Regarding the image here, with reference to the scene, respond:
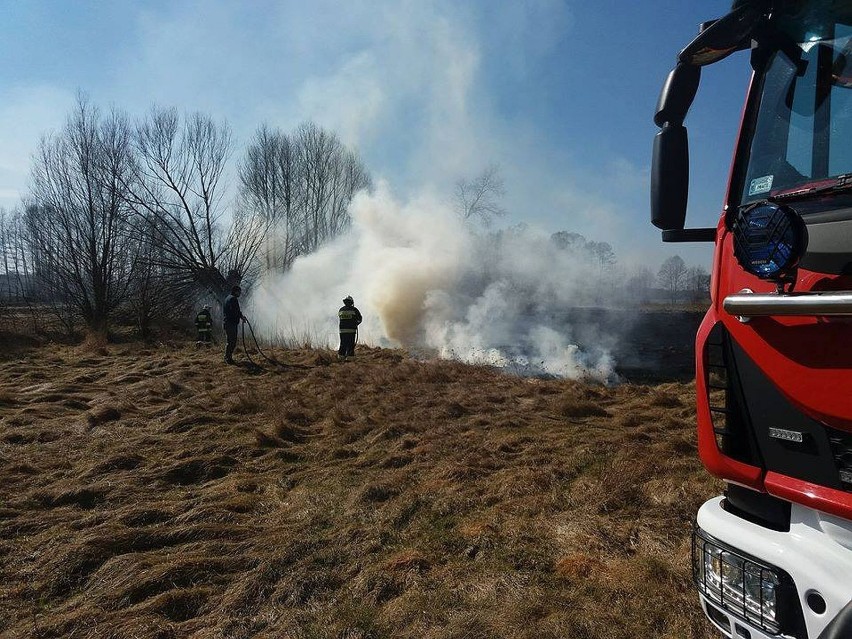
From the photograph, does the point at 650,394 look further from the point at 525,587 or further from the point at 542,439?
the point at 525,587

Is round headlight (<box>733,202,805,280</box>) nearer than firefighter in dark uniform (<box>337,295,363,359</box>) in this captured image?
Yes

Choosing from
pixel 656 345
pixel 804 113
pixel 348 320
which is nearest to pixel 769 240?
pixel 804 113

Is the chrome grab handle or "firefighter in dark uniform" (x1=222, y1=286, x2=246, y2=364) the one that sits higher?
the chrome grab handle

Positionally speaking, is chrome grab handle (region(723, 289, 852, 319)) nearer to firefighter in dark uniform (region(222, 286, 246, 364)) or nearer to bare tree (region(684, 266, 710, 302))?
bare tree (region(684, 266, 710, 302))

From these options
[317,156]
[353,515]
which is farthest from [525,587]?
[317,156]

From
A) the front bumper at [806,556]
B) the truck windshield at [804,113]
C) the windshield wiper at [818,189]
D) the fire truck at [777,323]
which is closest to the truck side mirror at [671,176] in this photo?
the fire truck at [777,323]

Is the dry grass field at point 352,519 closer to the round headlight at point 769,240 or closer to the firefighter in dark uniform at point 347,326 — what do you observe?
the round headlight at point 769,240

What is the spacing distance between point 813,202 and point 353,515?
12.0 feet

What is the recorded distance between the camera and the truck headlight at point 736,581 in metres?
1.69

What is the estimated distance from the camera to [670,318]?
19.2m

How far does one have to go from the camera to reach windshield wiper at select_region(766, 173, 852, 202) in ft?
5.77

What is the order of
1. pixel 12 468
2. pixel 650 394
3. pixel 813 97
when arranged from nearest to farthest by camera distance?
1. pixel 813 97
2. pixel 12 468
3. pixel 650 394

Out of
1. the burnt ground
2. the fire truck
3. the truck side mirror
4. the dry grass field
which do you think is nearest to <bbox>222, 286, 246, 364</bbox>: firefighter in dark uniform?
the dry grass field

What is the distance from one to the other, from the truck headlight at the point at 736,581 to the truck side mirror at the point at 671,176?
1369 millimetres
